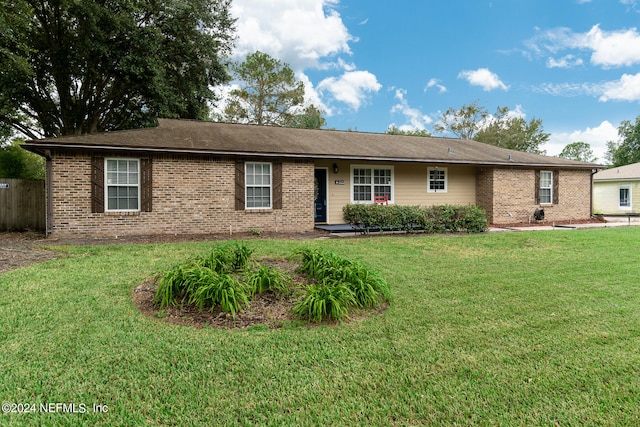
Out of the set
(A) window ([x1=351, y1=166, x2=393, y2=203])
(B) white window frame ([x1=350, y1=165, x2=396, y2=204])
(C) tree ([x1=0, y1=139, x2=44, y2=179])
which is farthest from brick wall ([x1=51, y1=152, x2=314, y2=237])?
(C) tree ([x1=0, y1=139, x2=44, y2=179])

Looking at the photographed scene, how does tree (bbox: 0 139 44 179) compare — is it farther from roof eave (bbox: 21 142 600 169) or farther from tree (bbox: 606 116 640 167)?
tree (bbox: 606 116 640 167)

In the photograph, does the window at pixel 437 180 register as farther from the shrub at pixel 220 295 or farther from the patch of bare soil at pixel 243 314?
the shrub at pixel 220 295

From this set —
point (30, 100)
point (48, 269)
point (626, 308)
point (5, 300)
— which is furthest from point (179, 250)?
point (30, 100)

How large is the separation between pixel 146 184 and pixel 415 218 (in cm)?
810

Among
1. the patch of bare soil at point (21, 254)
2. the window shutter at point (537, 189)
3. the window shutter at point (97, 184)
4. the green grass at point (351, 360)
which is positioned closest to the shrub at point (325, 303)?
the green grass at point (351, 360)

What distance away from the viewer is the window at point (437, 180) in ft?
49.4

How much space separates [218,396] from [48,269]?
520 centimetres

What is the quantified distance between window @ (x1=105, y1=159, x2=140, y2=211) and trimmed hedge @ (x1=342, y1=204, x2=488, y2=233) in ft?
21.3

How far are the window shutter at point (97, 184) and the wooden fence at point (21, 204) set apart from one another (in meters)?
4.43

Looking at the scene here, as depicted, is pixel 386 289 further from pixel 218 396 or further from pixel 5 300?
pixel 5 300

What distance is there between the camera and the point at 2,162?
17844 millimetres

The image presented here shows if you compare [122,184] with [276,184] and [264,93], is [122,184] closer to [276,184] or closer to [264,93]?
[276,184]

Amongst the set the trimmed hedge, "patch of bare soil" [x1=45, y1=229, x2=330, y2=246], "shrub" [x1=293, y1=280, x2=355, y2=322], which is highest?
the trimmed hedge

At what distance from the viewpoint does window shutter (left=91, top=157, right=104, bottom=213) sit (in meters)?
9.79
